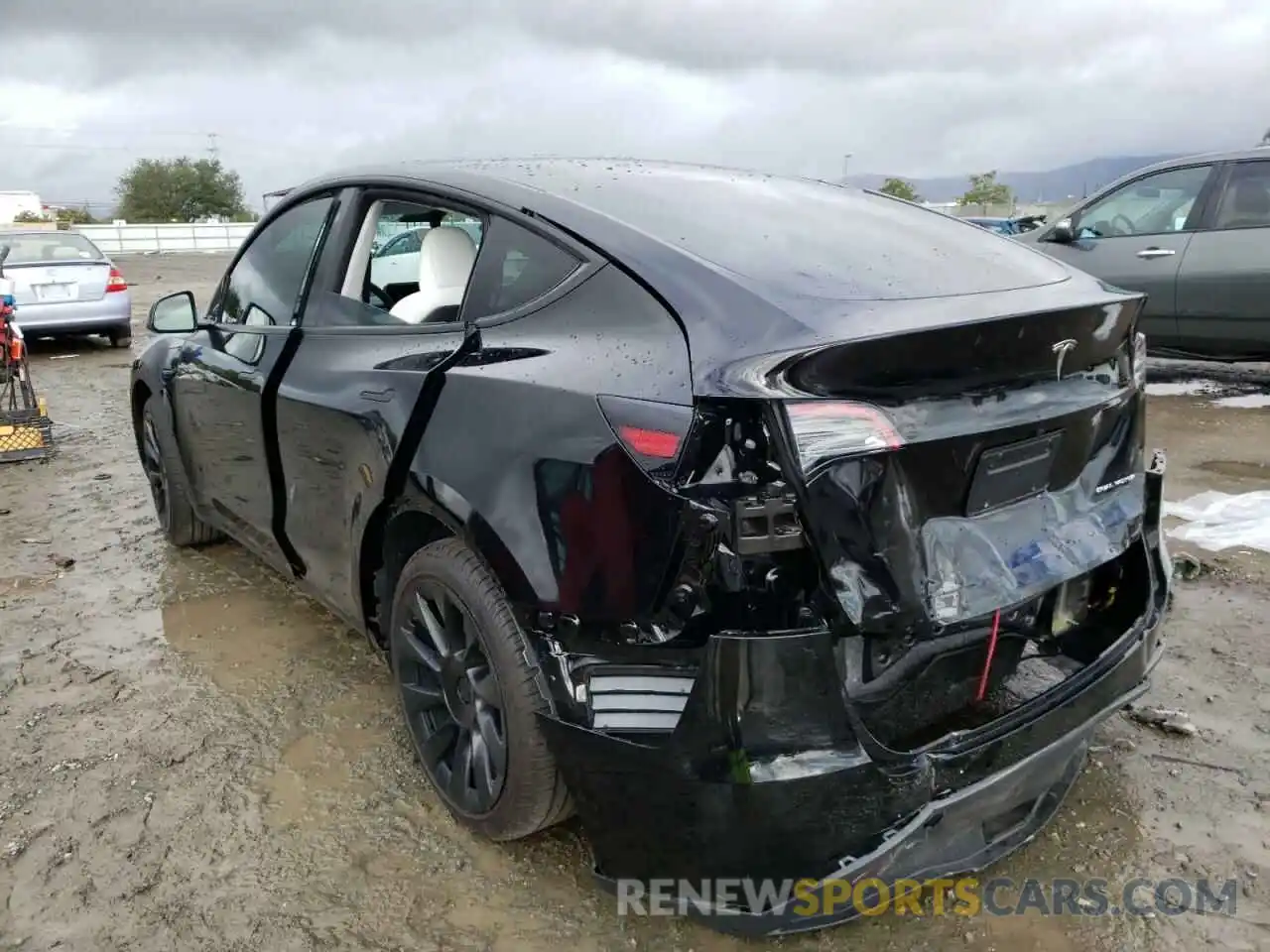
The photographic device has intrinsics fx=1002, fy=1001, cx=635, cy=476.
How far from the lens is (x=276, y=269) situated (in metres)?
3.44

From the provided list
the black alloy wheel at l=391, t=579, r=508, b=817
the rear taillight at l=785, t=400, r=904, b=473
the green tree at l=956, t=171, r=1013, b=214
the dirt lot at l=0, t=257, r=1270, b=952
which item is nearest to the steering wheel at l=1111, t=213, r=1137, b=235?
the dirt lot at l=0, t=257, r=1270, b=952

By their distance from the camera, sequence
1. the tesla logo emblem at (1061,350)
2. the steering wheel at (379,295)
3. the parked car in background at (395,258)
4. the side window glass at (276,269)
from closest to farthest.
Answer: the tesla logo emblem at (1061,350) < the steering wheel at (379,295) < the parked car in background at (395,258) < the side window glass at (276,269)

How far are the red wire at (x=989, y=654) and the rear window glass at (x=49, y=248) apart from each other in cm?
1159

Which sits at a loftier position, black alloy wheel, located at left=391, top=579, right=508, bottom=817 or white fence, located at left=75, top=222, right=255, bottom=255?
black alloy wheel, located at left=391, top=579, right=508, bottom=817

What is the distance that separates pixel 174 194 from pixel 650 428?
255 ft

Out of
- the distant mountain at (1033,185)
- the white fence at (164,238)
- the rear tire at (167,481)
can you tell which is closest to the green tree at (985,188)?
the distant mountain at (1033,185)

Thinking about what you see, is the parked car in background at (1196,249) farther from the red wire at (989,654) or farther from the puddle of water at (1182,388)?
the red wire at (989,654)

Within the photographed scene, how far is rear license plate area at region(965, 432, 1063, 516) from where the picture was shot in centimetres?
197

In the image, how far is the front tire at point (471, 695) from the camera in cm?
216

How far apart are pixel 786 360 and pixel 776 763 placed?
0.72 meters

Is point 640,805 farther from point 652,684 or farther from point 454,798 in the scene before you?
point 454,798

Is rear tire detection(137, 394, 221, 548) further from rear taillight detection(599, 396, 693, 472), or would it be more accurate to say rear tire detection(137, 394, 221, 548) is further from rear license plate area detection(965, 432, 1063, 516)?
rear license plate area detection(965, 432, 1063, 516)

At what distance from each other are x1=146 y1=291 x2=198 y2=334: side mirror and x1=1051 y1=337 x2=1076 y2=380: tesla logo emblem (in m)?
3.06

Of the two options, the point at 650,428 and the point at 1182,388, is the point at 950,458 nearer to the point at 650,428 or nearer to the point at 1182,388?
the point at 650,428
